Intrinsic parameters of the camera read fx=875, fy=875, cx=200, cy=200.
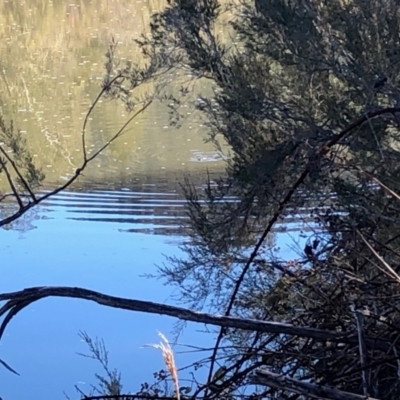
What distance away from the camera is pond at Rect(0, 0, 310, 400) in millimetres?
4480

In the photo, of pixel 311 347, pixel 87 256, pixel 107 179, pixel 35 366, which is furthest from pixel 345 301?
pixel 107 179

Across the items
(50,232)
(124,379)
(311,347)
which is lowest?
(124,379)

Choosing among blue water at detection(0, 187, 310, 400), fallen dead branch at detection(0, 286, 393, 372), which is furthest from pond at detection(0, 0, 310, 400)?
fallen dead branch at detection(0, 286, 393, 372)

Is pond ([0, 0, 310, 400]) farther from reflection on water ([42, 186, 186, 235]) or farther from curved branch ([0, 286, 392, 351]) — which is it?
curved branch ([0, 286, 392, 351])

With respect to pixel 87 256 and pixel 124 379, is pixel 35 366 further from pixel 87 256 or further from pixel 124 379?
pixel 87 256

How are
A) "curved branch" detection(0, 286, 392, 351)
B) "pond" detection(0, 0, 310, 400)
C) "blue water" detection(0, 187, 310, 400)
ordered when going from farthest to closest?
"pond" detection(0, 0, 310, 400) → "blue water" detection(0, 187, 310, 400) → "curved branch" detection(0, 286, 392, 351)

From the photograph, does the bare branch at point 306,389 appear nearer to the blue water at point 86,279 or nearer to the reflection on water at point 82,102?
the blue water at point 86,279

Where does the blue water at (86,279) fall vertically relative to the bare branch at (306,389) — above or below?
below

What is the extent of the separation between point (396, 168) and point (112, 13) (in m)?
10.6

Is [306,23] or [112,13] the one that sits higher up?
[112,13]

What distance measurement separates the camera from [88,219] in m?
6.68

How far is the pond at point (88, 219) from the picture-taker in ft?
14.7

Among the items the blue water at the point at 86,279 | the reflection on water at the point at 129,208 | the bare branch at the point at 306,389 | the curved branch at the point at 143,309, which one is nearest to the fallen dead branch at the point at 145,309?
the curved branch at the point at 143,309

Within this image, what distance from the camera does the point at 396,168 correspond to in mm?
3268
